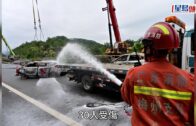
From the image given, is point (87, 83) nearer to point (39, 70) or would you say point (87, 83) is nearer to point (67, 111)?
point (67, 111)

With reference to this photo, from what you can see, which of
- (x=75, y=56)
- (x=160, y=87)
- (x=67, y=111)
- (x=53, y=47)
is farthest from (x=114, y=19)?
(x=160, y=87)

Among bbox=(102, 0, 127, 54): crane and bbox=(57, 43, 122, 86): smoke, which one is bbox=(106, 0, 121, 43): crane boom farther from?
bbox=(57, 43, 122, 86): smoke

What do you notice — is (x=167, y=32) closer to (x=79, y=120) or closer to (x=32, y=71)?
(x=79, y=120)

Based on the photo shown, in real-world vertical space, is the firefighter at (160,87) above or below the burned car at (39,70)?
above

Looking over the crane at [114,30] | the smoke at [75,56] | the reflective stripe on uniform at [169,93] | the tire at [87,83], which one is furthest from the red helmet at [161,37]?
the crane at [114,30]

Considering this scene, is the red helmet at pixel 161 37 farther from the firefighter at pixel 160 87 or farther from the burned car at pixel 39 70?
the burned car at pixel 39 70

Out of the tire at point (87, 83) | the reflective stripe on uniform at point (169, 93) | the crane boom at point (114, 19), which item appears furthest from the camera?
the crane boom at point (114, 19)

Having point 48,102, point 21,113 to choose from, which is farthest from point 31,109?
point 48,102

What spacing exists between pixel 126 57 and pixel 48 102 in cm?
866

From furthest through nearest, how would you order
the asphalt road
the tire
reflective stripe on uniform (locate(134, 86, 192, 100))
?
the tire < the asphalt road < reflective stripe on uniform (locate(134, 86, 192, 100))

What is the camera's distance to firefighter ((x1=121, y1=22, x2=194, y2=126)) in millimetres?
2033

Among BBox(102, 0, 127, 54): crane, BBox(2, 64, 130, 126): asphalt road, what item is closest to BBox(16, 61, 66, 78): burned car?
BBox(102, 0, 127, 54): crane

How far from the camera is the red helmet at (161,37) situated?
83.0 inches

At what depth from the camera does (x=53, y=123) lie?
6680 mm
